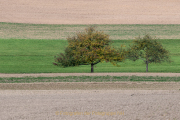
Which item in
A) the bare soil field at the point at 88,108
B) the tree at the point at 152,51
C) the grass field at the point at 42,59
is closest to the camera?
the bare soil field at the point at 88,108

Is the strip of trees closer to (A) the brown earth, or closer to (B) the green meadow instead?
(B) the green meadow

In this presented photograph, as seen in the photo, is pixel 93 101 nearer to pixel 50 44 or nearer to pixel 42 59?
pixel 42 59

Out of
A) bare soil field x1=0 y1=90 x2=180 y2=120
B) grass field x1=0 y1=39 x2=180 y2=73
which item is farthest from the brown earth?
grass field x1=0 y1=39 x2=180 y2=73

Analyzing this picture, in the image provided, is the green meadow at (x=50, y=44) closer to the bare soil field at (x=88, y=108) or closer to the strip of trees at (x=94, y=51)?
the strip of trees at (x=94, y=51)

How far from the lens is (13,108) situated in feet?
38.6

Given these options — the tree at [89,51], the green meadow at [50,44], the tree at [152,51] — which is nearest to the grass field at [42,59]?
the green meadow at [50,44]

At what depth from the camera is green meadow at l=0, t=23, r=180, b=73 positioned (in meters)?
32.2
